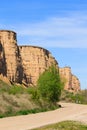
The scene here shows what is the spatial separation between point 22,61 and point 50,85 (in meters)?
76.2

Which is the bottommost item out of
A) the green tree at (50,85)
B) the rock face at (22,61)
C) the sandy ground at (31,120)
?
the sandy ground at (31,120)

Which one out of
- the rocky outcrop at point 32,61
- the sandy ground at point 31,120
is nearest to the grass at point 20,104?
the sandy ground at point 31,120

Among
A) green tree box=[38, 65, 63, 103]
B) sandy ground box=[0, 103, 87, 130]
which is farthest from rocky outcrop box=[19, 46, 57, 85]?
sandy ground box=[0, 103, 87, 130]

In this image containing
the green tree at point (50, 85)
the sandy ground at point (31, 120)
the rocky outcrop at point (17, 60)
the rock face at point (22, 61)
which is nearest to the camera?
the sandy ground at point (31, 120)

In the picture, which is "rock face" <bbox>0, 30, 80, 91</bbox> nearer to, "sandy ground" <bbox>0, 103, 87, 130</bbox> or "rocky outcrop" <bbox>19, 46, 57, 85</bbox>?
"rocky outcrop" <bbox>19, 46, 57, 85</bbox>

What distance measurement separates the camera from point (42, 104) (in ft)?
169

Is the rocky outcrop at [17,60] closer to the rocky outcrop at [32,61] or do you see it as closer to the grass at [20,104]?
the rocky outcrop at [32,61]

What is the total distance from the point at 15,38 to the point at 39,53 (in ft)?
74.7

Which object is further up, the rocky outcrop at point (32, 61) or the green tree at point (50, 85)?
the rocky outcrop at point (32, 61)

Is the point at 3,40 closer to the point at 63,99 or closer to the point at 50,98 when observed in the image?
the point at 63,99

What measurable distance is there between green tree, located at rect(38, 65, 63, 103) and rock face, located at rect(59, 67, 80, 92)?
100m

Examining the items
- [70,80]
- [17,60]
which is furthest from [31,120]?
[70,80]

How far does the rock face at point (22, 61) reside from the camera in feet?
373

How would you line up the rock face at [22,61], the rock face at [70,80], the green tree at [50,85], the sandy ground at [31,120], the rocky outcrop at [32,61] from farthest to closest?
the rock face at [70,80] → the rocky outcrop at [32,61] → the rock face at [22,61] → the green tree at [50,85] → the sandy ground at [31,120]
